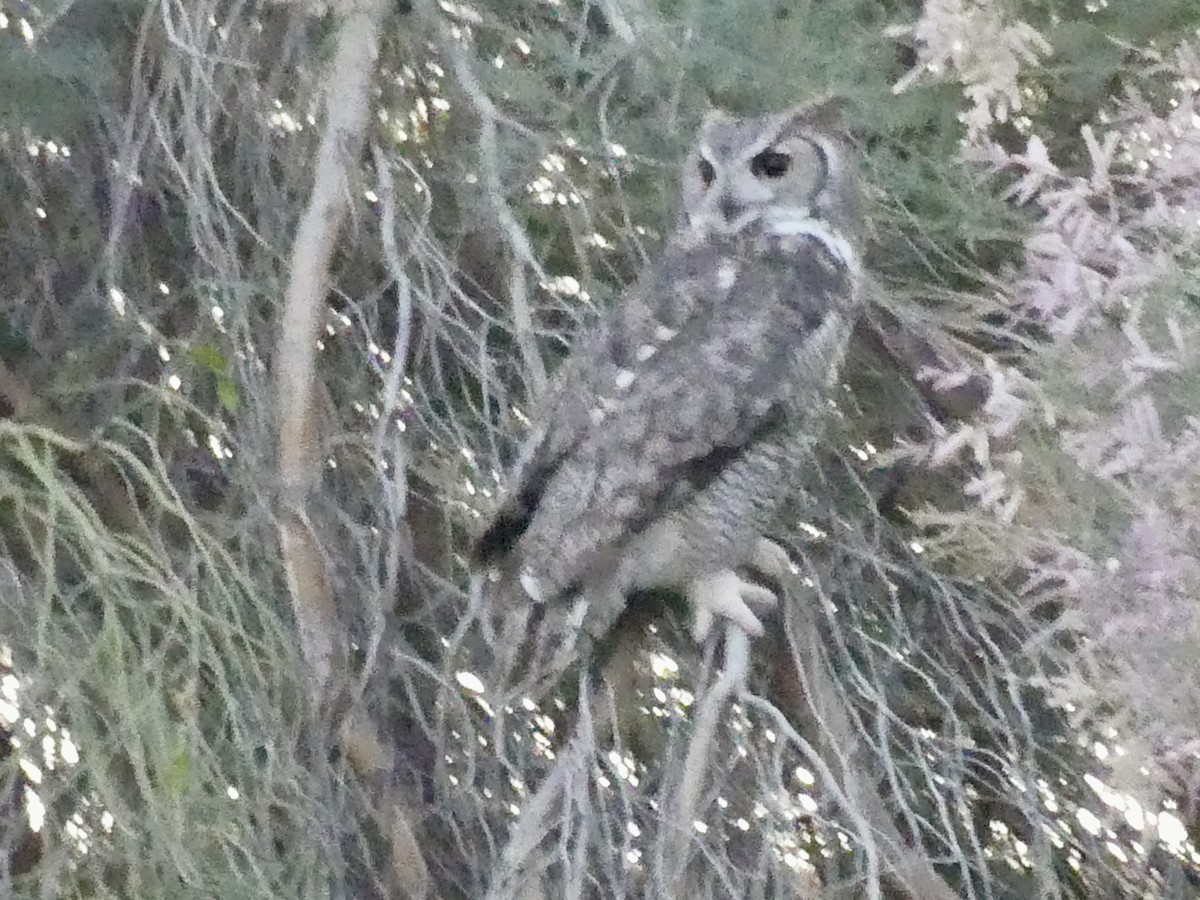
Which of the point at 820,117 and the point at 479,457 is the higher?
the point at 820,117

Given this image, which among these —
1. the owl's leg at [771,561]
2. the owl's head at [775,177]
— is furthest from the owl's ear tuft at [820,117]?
the owl's leg at [771,561]

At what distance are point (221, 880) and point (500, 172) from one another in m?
0.73

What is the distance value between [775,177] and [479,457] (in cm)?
40

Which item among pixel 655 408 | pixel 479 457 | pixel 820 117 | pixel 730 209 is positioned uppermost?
pixel 820 117

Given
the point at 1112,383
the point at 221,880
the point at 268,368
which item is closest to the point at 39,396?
the point at 268,368

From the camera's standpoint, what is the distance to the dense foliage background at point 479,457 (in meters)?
1.12

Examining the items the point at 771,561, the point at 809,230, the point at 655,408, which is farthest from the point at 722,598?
the point at 809,230

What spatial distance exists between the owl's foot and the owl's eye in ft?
1.23

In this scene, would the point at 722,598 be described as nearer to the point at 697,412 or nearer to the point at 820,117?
the point at 697,412

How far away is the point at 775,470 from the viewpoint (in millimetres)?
1219

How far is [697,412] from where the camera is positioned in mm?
1180

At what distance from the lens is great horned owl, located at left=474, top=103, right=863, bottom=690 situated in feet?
3.87

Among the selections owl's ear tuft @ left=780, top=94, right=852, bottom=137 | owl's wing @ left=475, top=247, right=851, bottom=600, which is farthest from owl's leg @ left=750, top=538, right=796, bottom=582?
owl's ear tuft @ left=780, top=94, right=852, bottom=137

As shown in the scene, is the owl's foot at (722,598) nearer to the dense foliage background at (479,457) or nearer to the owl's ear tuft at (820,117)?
the dense foliage background at (479,457)
